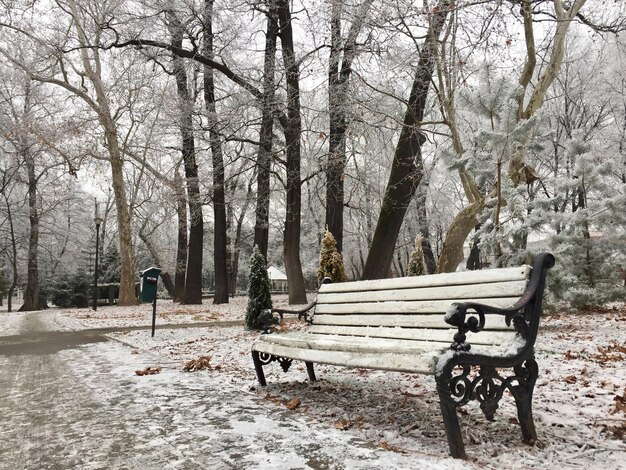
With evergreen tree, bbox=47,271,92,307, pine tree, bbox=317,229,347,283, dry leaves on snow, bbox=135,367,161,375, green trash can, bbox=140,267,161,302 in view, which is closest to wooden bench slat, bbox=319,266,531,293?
dry leaves on snow, bbox=135,367,161,375

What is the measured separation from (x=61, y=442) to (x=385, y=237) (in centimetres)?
919

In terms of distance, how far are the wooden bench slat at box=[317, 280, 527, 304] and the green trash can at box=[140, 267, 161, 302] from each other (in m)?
5.59

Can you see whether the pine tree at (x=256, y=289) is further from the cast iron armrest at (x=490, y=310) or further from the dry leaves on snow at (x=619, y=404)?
the cast iron armrest at (x=490, y=310)

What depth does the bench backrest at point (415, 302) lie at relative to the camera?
2.81m

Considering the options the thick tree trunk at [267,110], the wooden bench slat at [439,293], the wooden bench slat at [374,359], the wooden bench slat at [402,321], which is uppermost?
the thick tree trunk at [267,110]

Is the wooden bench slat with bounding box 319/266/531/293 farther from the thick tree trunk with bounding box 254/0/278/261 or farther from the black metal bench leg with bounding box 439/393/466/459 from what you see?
the thick tree trunk with bounding box 254/0/278/261

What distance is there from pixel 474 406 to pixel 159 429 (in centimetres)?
218

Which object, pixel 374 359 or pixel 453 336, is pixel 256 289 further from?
pixel 453 336

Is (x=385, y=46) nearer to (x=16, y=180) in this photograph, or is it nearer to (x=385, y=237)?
(x=385, y=237)

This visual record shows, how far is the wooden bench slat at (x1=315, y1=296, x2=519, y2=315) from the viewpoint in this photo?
283cm

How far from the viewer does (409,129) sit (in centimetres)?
1044

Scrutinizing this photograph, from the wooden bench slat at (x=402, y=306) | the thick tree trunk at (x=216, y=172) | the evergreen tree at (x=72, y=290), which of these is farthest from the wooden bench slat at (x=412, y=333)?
the evergreen tree at (x=72, y=290)

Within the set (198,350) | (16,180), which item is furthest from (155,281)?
(16,180)

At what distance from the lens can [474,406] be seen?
11.2 feet
